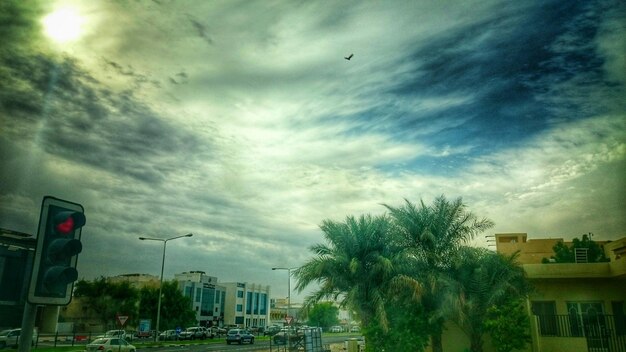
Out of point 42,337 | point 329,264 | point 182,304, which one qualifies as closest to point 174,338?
point 182,304

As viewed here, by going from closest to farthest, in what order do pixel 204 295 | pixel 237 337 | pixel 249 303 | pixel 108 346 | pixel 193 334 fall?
pixel 108 346 < pixel 237 337 < pixel 193 334 < pixel 204 295 < pixel 249 303

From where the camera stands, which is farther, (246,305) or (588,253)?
(246,305)

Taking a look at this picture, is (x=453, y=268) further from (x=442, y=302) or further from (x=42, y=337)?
(x=42, y=337)

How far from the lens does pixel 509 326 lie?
65.5ft

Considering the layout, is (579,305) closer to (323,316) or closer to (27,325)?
(27,325)

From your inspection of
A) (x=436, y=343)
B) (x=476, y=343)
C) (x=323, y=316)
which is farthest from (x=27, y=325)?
(x=323, y=316)

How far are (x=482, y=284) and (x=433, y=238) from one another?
3047mm

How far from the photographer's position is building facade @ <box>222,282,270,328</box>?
397ft

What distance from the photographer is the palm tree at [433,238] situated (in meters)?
22.0

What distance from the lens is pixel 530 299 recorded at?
23406 mm

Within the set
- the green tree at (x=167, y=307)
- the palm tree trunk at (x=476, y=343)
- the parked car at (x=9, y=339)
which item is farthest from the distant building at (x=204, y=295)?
the palm tree trunk at (x=476, y=343)

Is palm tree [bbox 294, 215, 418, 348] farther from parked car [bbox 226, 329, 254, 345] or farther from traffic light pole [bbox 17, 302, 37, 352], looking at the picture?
parked car [bbox 226, 329, 254, 345]

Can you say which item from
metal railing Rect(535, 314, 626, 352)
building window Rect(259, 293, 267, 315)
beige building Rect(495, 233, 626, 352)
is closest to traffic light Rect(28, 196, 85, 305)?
metal railing Rect(535, 314, 626, 352)

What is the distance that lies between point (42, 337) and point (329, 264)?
5380cm
